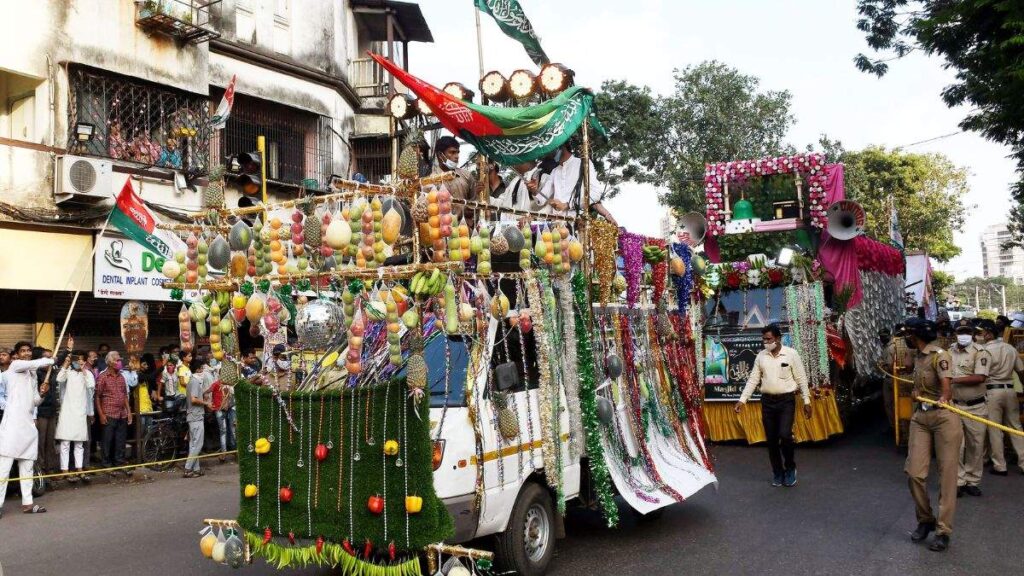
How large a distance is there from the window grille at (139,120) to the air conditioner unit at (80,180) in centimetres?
46

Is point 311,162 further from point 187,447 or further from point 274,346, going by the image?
point 274,346

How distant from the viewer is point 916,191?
3725 cm

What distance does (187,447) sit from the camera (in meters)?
13.2

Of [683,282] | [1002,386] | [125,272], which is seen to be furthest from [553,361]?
[125,272]

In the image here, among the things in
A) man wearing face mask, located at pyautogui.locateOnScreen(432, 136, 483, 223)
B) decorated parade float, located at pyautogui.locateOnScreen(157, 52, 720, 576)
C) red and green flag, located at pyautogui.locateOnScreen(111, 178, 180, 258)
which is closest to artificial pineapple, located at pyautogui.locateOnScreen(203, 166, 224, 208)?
decorated parade float, located at pyautogui.locateOnScreen(157, 52, 720, 576)

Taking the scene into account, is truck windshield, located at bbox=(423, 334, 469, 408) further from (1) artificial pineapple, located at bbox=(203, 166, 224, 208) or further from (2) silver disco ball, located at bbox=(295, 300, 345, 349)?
(1) artificial pineapple, located at bbox=(203, 166, 224, 208)

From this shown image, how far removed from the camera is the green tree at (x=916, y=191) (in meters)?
36.8

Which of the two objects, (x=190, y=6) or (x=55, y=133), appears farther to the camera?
(x=190, y=6)

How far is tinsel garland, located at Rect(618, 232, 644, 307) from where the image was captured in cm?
740

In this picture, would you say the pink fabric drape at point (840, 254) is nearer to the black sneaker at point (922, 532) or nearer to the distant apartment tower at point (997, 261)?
the black sneaker at point (922, 532)

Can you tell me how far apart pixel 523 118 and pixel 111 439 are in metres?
9.38

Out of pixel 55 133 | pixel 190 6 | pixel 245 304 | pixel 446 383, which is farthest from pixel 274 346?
pixel 190 6

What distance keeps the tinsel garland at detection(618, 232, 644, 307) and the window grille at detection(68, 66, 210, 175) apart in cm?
996

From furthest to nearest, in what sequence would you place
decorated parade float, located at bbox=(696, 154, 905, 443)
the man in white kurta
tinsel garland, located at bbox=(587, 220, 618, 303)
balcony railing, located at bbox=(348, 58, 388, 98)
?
1. balcony railing, located at bbox=(348, 58, 388, 98)
2. decorated parade float, located at bbox=(696, 154, 905, 443)
3. the man in white kurta
4. tinsel garland, located at bbox=(587, 220, 618, 303)
